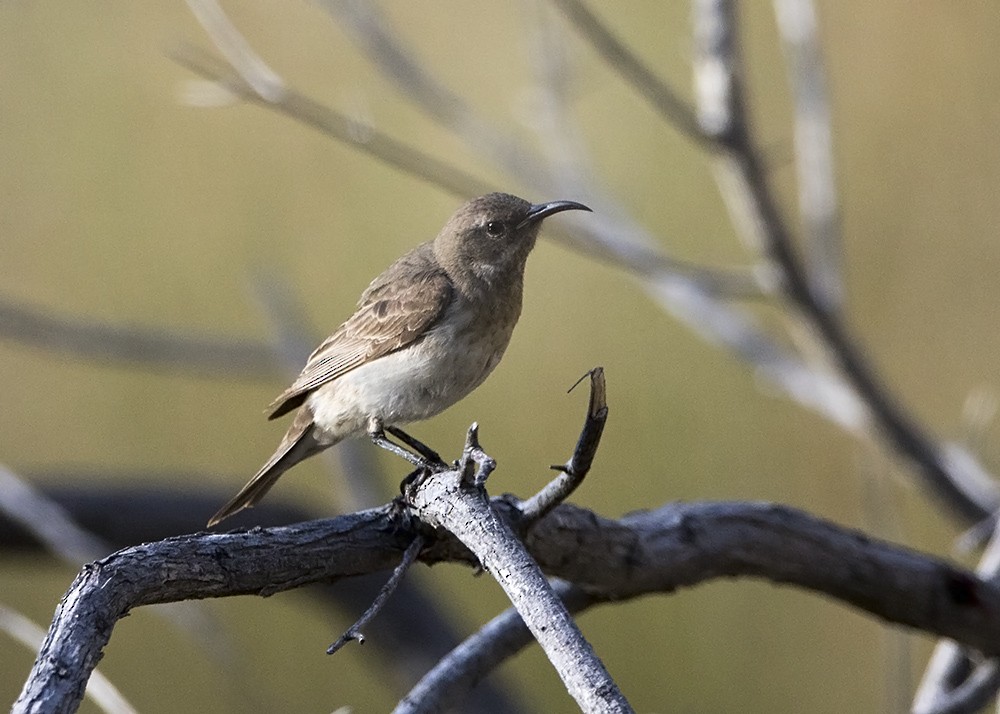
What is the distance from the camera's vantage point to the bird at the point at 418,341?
2.80 m

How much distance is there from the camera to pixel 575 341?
5.67 meters

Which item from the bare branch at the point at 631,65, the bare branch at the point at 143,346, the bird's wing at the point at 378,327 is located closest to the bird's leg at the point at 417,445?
the bird's wing at the point at 378,327

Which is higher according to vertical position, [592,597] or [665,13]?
[665,13]

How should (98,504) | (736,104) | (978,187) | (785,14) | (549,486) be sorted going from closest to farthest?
(549,486), (736,104), (785,14), (98,504), (978,187)

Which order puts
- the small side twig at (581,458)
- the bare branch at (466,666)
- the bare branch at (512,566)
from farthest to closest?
the bare branch at (466,666) < the small side twig at (581,458) < the bare branch at (512,566)

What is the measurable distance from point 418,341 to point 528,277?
2.89m

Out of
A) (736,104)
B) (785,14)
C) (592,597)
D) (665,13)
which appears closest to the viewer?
(592,597)

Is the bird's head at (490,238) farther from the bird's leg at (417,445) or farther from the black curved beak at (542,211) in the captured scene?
the bird's leg at (417,445)

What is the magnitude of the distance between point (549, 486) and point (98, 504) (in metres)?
2.92

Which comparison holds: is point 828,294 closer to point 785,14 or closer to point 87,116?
point 785,14

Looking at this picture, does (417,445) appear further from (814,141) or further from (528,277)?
(528,277)

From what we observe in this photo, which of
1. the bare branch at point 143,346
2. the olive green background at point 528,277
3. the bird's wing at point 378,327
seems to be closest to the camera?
the bird's wing at point 378,327

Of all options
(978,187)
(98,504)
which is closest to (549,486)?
(98,504)

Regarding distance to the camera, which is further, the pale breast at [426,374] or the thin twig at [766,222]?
the thin twig at [766,222]
